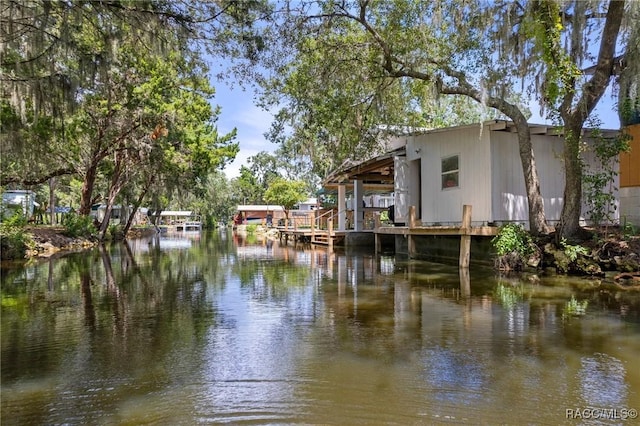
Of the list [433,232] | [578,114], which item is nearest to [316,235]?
[433,232]

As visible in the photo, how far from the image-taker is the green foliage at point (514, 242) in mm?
11102

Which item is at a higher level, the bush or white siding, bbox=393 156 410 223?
white siding, bbox=393 156 410 223

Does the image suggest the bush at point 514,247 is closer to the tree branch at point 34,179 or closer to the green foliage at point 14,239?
the green foliage at point 14,239

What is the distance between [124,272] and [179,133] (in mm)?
11366

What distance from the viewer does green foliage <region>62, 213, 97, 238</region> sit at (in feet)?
74.7

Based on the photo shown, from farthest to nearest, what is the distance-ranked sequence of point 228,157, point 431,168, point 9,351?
point 228,157 < point 431,168 < point 9,351

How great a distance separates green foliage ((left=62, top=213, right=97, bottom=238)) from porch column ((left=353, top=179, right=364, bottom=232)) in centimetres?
1422

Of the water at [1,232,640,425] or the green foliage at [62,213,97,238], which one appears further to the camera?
the green foliage at [62,213,97,238]

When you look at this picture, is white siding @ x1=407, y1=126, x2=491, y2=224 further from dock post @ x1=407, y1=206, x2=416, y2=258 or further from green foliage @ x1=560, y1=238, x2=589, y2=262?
green foliage @ x1=560, y1=238, x2=589, y2=262

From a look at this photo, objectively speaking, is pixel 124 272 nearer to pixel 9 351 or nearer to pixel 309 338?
pixel 9 351

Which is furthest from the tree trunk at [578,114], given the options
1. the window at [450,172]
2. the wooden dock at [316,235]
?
the wooden dock at [316,235]

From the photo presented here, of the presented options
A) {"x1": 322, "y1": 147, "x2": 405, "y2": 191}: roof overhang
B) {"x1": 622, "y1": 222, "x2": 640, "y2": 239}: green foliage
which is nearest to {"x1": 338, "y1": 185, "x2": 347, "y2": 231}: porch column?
{"x1": 322, "y1": 147, "x2": 405, "y2": 191}: roof overhang

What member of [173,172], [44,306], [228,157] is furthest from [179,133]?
[44,306]

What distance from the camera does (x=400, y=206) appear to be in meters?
16.7
